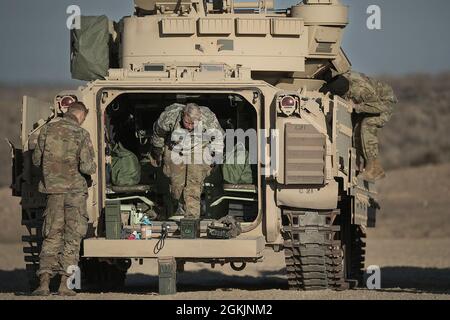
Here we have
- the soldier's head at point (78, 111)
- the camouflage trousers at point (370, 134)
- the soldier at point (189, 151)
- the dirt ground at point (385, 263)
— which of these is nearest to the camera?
the soldier's head at point (78, 111)

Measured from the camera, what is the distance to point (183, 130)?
17.7m

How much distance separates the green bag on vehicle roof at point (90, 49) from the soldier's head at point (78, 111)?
9.76 ft

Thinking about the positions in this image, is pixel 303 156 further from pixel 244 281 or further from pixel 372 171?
pixel 244 281

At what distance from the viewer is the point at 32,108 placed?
18.1 m

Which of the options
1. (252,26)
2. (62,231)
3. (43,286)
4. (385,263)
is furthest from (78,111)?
(385,263)

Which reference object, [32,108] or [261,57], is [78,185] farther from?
[261,57]

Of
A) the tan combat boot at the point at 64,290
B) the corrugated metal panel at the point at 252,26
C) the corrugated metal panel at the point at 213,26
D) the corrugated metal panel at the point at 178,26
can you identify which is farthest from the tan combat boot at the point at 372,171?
the tan combat boot at the point at 64,290

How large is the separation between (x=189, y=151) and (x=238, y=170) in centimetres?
61

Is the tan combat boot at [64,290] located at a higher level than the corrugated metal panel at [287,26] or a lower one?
lower

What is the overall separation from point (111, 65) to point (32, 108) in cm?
271

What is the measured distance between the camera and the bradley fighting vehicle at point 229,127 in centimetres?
1731

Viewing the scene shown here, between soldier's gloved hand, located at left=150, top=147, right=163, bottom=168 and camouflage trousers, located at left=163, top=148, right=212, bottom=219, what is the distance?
15.2 inches

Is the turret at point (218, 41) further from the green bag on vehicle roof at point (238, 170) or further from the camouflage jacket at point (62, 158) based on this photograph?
the camouflage jacket at point (62, 158)

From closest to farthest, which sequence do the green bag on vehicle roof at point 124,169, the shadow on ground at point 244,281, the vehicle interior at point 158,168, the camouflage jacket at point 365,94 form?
the vehicle interior at point 158,168 → the green bag on vehicle roof at point 124,169 → the shadow on ground at point 244,281 → the camouflage jacket at point 365,94
